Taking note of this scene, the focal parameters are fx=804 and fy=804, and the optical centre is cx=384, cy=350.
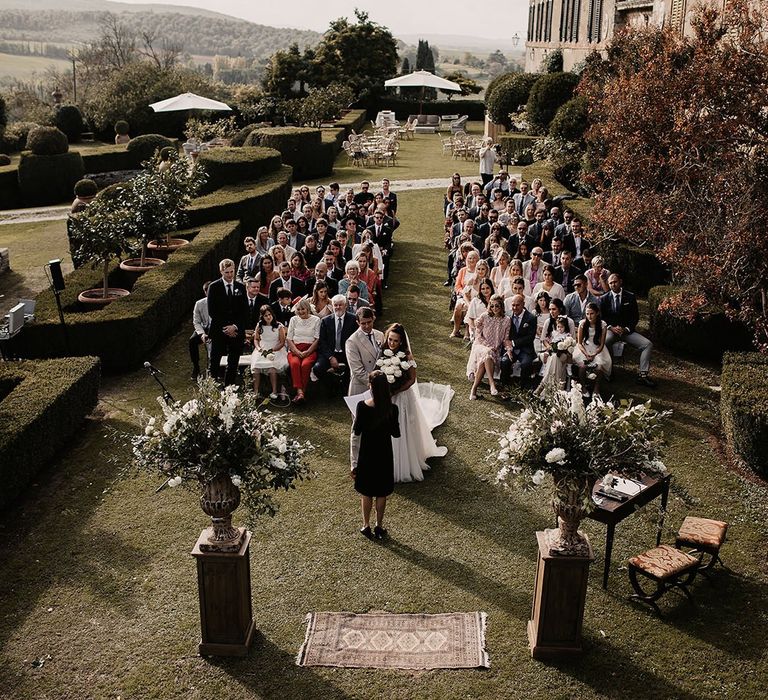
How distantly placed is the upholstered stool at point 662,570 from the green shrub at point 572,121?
55.6ft

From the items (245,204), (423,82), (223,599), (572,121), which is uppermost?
(423,82)

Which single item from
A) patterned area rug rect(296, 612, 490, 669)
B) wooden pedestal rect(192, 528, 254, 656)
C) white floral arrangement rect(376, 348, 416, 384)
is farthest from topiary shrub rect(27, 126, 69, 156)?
patterned area rug rect(296, 612, 490, 669)

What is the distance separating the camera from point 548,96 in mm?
26672

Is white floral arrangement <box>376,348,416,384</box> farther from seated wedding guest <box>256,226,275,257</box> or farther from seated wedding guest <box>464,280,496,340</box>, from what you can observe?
seated wedding guest <box>256,226,275,257</box>

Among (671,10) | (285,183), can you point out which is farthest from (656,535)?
(671,10)

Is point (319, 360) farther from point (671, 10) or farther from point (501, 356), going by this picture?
point (671, 10)

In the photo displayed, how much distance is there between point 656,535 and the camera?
777 centimetres

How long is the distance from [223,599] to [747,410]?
587 centimetres

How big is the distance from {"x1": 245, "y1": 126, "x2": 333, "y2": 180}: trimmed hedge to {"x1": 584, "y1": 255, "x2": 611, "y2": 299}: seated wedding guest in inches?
630

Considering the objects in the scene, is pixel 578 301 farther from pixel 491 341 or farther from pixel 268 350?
pixel 268 350

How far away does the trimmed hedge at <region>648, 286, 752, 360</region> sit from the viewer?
1196cm

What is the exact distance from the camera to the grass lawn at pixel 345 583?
5.96 meters

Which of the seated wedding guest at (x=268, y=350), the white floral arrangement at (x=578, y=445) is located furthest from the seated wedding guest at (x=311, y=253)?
the white floral arrangement at (x=578, y=445)

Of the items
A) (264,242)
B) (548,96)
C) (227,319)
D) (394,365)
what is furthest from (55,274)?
(548,96)
